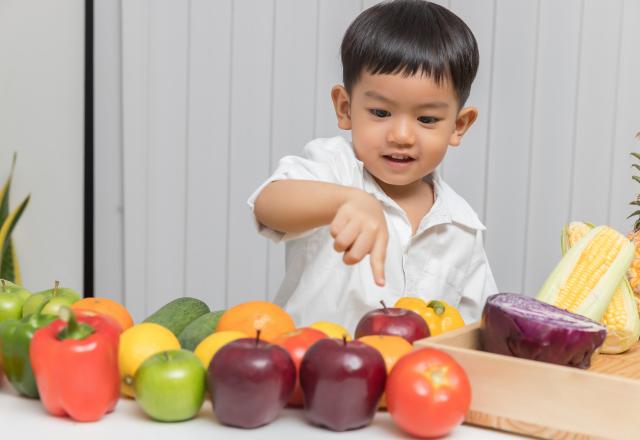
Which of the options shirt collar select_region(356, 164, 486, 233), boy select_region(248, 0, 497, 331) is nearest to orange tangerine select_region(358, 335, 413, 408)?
boy select_region(248, 0, 497, 331)

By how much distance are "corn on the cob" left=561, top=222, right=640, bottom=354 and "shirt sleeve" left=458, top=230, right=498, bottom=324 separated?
18.3 inches

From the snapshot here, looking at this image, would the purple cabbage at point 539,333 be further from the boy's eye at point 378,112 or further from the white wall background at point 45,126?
the white wall background at point 45,126

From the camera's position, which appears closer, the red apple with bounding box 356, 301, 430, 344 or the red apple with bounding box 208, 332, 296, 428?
the red apple with bounding box 208, 332, 296, 428

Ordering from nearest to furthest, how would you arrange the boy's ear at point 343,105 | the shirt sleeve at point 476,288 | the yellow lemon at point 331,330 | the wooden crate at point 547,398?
the wooden crate at point 547,398 → the yellow lemon at point 331,330 → the boy's ear at point 343,105 → the shirt sleeve at point 476,288

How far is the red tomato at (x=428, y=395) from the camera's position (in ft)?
3.14

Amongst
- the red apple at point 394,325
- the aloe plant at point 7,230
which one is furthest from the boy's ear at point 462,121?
the aloe plant at point 7,230

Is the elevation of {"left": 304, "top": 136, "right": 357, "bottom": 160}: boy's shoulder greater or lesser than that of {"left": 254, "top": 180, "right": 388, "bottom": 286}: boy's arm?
greater

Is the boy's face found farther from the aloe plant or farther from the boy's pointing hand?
the aloe plant

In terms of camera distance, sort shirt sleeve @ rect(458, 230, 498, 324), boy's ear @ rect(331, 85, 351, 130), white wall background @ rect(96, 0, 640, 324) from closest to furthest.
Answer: boy's ear @ rect(331, 85, 351, 130), shirt sleeve @ rect(458, 230, 498, 324), white wall background @ rect(96, 0, 640, 324)

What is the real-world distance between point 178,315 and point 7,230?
221cm

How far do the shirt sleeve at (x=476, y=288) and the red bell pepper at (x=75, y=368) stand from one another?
90 cm

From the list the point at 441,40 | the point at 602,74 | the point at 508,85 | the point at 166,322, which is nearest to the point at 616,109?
the point at 602,74

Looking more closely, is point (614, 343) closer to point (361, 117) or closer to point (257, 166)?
point (361, 117)

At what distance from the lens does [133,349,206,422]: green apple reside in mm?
974
